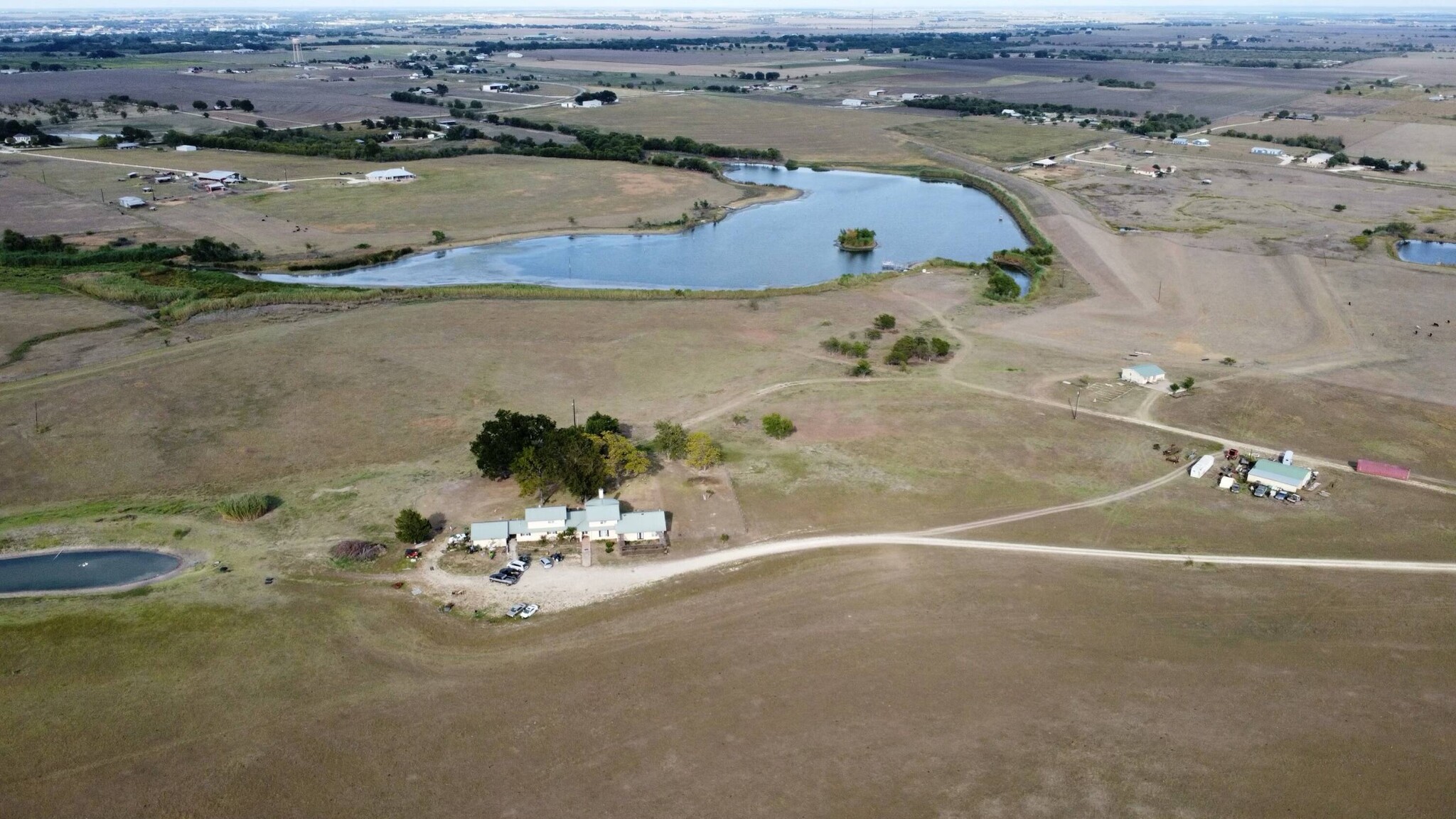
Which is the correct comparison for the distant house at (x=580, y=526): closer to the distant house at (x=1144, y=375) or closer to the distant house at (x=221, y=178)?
the distant house at (x=1144, y=375)

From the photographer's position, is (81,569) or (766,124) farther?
(766,124)

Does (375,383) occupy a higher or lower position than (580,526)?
higher

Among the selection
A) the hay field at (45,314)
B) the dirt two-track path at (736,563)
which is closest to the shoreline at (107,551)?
the dirt two-track path at (736,563)

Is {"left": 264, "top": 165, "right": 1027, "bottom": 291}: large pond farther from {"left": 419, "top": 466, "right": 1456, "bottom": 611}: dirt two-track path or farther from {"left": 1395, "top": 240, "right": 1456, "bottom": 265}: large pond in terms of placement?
{"left": 419, "top": 466, "right": 1456, "bottom": 611}: dirt two-track path

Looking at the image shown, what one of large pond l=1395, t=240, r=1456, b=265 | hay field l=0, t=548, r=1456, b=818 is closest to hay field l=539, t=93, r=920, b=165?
large pond l=1395, t=240, r=1456, b=265

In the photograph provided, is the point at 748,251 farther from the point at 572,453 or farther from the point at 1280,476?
the point at 1280,476

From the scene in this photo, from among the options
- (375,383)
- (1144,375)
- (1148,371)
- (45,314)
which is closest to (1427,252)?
(1148,371)
